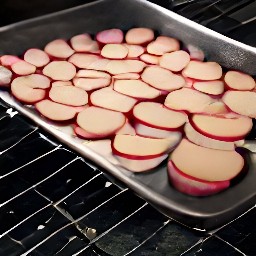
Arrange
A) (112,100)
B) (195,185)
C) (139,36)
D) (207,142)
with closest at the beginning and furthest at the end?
(195,185) < (207,142) < (112,100) < (139,36)

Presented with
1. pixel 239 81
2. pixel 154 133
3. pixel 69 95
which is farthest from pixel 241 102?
pixel 69 95

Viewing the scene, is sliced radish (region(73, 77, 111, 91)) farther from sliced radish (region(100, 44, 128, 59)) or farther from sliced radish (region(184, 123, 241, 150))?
sliced radish (region(184, 123, 241, 150))

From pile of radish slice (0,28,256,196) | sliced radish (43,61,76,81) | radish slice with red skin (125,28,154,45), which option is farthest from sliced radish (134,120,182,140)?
radish slice with red skin (125,28,154,45)

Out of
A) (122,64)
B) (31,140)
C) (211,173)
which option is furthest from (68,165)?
(122,64)

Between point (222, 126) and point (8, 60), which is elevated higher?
point (222, 126)

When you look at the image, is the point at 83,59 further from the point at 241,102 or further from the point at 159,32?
the point at 241,102

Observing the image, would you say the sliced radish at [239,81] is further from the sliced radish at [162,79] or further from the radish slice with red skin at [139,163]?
the radish slice with red skin at [139,163]

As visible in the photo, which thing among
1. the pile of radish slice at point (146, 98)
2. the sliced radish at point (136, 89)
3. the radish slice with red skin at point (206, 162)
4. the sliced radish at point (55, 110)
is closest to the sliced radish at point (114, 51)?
the pile of radish slice at point (146, 98)
